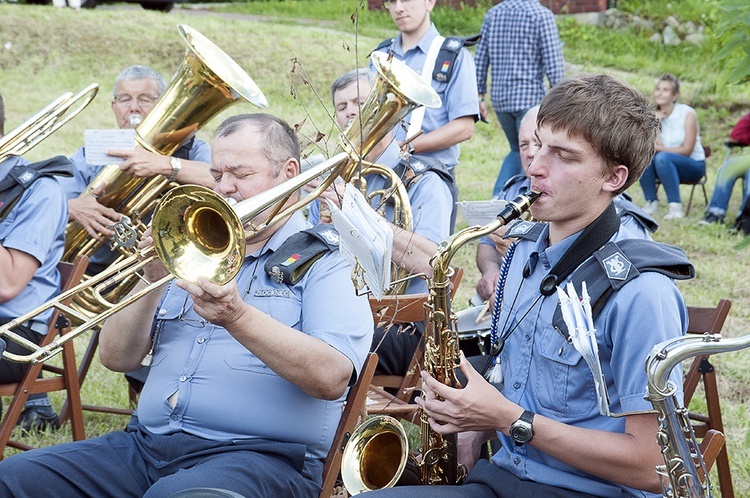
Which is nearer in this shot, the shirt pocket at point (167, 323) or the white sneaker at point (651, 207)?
the shirt pocket at point (167, 323)

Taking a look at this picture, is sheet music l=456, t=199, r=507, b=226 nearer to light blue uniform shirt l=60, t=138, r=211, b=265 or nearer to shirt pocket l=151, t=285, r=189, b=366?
shirt pocket l=151, t=285, r=189, b=366

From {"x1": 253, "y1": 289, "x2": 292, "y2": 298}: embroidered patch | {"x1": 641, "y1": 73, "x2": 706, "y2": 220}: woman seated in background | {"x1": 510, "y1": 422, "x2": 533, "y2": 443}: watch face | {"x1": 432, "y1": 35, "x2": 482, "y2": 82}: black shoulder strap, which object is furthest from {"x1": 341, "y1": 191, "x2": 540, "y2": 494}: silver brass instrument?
{"x1": 641, "y1": 73, "x2": 706, "y2": 220}: woman seated in background

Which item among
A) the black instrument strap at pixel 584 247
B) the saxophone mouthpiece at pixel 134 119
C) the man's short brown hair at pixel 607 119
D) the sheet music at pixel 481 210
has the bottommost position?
the saxophone mouthpiece at pixel 134 119

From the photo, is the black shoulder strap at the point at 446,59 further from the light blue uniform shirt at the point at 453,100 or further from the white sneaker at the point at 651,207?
the white sneaker at the point at 651,207

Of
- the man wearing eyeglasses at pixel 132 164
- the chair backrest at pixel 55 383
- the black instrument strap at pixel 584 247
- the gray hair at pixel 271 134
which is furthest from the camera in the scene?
the man wearing eyeglasses at pixel 132 164

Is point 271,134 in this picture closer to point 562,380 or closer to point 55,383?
point 562,380

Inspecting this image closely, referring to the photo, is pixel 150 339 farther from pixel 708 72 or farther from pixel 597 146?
pixel 708 72

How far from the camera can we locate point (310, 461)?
9.05 ft

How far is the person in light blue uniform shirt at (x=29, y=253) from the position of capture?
3.75m

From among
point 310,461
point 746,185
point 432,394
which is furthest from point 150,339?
point 746,185

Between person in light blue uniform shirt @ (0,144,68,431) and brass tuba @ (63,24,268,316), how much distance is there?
187 mm

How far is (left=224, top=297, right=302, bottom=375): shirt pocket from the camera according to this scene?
9.01ft

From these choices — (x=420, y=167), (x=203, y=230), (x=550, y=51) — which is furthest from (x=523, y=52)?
(x=203, y=230)

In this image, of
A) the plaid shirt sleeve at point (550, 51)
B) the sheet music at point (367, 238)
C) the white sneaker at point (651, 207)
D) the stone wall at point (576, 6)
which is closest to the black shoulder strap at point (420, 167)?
the sheet music at point (367, 238)
